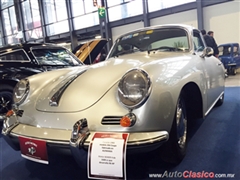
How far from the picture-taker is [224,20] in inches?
367

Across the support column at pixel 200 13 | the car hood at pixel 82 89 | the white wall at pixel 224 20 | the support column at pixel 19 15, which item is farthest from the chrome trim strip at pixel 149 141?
the support column at pixel 19 15

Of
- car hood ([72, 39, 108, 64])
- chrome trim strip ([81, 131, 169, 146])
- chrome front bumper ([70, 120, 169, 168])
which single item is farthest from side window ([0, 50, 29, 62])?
chrome trim strip ([81, 131, 169, 146])

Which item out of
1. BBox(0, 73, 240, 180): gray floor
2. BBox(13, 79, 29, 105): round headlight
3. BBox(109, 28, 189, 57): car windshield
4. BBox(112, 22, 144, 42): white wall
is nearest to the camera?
BBox(0, 73, 240, 180): gray floor

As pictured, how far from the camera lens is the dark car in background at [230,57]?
7.62 meters

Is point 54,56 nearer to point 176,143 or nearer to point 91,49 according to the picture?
point 91,49

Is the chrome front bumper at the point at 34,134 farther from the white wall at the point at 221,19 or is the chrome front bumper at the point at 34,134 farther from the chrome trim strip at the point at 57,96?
the white wall at the point at 221,19

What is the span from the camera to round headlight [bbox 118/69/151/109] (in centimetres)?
132

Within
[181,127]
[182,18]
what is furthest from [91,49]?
[182,18]

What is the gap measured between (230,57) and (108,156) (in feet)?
25.5

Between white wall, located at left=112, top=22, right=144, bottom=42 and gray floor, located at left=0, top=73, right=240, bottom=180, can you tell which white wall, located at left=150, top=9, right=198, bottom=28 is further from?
gray floor, located at left=0, top=73, right=240, bottom=180

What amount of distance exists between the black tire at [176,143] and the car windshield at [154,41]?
0.84m

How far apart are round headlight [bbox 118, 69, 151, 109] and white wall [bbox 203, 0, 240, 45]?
930cm

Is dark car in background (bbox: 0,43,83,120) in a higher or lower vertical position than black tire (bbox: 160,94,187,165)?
higher

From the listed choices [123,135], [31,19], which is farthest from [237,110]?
[31,19]
